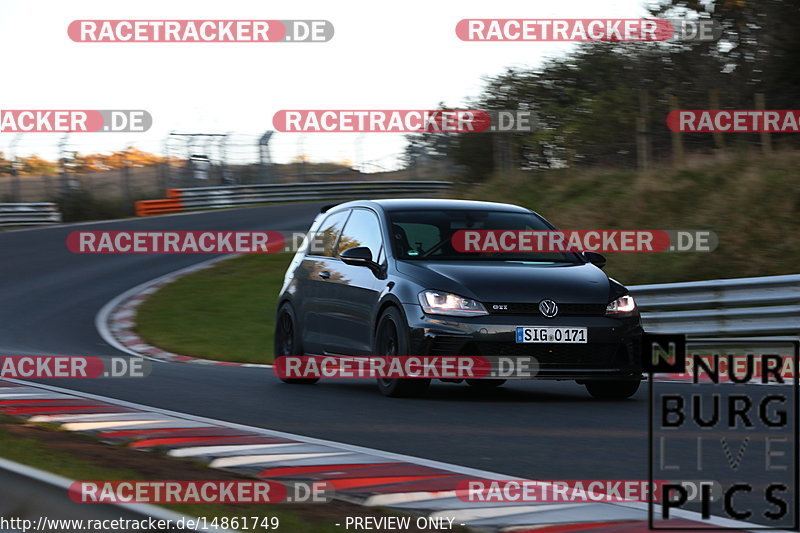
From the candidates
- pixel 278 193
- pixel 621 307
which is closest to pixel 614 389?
pixel 621 307

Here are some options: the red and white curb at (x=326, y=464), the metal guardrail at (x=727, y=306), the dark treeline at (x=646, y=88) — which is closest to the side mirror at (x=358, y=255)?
the red and white curb at (x=326, y=464)

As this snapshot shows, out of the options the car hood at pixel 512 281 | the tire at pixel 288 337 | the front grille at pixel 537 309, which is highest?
the car hood at pixel 512 281

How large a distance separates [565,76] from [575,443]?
86.9ft

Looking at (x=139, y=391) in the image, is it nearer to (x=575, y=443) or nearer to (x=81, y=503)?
(x=575, y=443)

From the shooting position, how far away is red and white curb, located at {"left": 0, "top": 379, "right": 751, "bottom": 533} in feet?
15.9

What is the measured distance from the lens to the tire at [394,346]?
9.30m

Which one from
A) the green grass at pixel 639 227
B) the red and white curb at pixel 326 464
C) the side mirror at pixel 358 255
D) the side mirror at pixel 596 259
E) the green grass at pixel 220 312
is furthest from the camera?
the green grass at pixel 639 227

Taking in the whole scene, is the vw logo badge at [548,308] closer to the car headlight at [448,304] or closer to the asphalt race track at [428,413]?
the car headlight at [448,304]

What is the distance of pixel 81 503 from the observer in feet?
14.2

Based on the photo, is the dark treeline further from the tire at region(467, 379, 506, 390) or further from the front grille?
the front grille

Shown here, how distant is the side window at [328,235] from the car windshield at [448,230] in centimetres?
99

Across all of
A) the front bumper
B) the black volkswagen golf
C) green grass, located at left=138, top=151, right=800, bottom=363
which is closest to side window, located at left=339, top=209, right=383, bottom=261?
the black volkswagen golf

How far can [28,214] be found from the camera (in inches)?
1431

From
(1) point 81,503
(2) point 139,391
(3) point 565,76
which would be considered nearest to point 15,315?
(2) point 139,391
